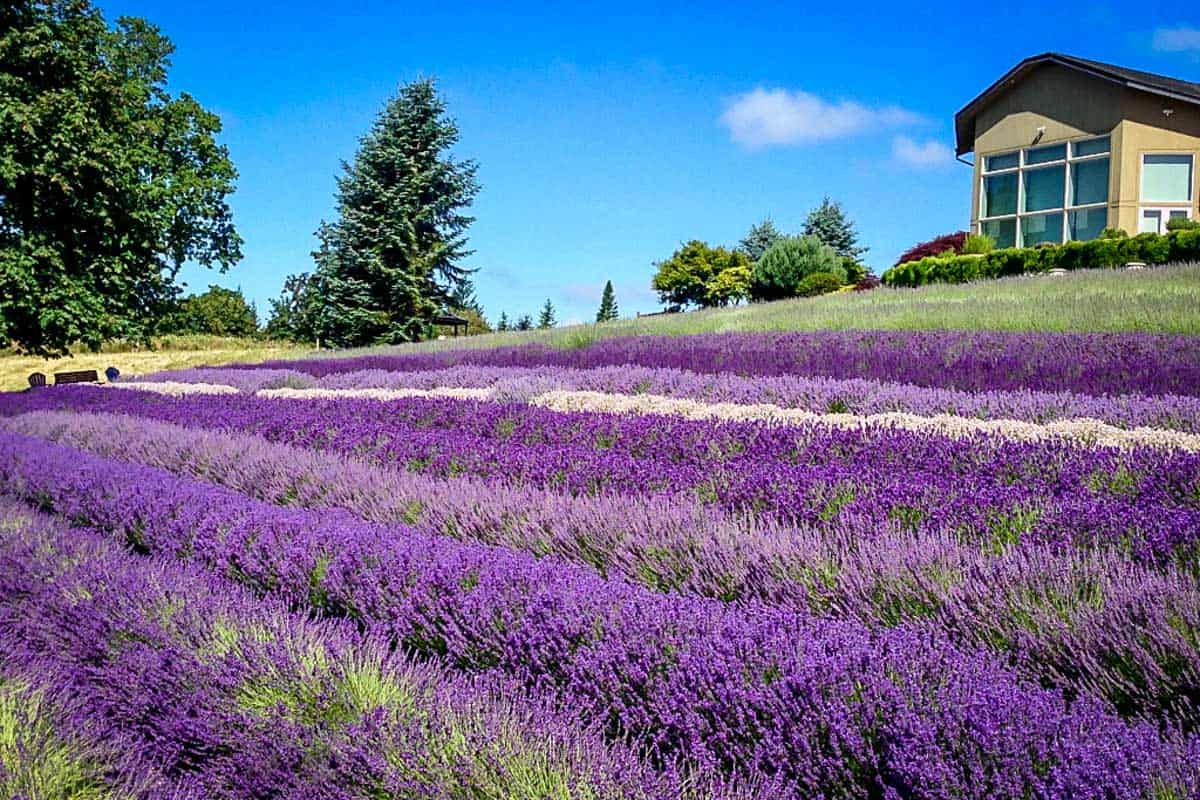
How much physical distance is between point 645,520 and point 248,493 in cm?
289

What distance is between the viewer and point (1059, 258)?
18.9 m

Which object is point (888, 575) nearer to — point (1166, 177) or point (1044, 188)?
point (1166, 177)

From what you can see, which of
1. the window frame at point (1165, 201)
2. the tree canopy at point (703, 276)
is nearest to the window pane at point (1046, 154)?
the window frame at point (1165, 201)

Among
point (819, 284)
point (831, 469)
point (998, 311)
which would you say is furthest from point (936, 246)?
point (831, 469)

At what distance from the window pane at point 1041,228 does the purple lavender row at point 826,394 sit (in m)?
19.9

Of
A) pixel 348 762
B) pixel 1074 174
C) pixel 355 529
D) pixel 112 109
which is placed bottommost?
pixel 348 762

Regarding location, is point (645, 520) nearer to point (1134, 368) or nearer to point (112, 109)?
point (1134, 368)

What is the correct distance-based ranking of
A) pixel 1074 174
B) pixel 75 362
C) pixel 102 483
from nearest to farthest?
pixel 102 483, pixel 1074 174, pixel 75 362

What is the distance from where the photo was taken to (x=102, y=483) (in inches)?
186

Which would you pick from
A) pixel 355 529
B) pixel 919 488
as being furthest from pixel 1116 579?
pixel 355 529

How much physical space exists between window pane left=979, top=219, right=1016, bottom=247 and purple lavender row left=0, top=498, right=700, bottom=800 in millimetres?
26380

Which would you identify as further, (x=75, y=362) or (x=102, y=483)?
(x=75, y=362)

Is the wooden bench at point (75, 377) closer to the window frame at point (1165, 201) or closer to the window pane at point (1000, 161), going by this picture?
the window pane at point (1000, 161)

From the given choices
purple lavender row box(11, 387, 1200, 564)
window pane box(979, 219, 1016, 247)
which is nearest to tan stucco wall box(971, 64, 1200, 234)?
window pane box(979, 219, 1016, 247)
